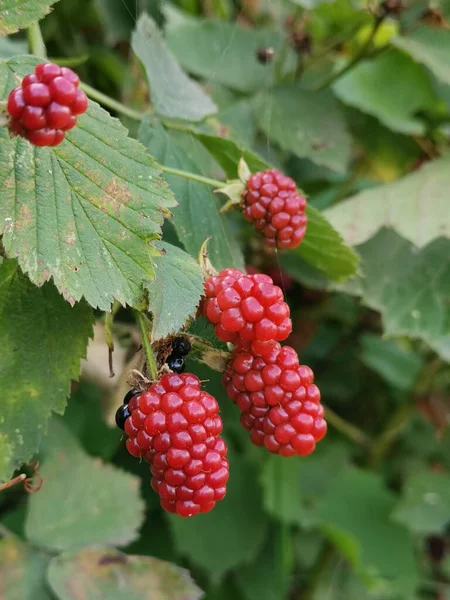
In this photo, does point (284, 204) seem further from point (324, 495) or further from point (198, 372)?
point (324, 495)

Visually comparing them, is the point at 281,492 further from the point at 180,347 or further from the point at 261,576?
the point at 180,347

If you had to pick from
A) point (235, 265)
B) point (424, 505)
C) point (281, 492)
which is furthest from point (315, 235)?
point (424, 505)

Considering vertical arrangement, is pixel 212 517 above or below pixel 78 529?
below

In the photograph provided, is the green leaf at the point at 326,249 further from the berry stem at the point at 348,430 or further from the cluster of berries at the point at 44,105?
the berry stem at the point at 348,430

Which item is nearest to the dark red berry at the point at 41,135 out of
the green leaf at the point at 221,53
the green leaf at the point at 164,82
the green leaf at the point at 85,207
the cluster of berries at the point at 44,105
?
the cluster of berries at the point at 44,105

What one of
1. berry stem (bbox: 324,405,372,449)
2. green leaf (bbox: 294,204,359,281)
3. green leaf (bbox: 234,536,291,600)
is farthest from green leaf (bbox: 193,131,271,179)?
green leaf (bbox: 234,536,291,600)

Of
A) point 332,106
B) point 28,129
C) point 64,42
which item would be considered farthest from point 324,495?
point 28,129

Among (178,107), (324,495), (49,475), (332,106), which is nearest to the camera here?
(178,107)
